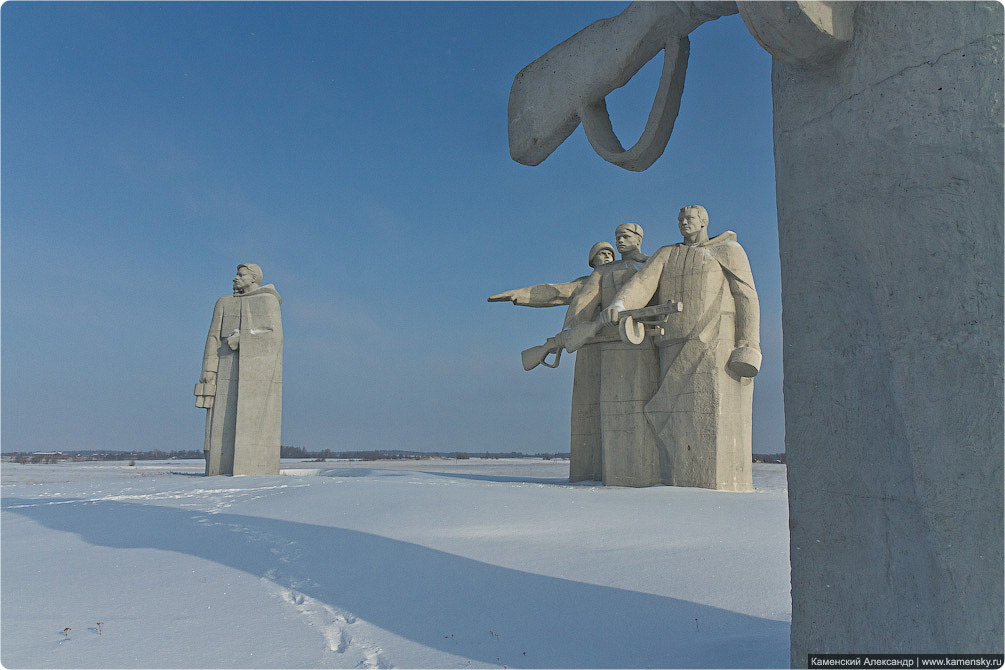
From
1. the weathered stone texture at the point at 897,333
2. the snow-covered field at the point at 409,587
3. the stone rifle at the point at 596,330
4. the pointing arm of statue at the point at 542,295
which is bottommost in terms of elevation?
the snow-covered field at the point at 409,587

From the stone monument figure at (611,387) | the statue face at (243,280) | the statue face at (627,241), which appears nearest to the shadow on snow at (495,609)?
the stone monument figure at (611,387)

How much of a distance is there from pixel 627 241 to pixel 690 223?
1501mm

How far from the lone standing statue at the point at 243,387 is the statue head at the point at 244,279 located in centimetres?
25

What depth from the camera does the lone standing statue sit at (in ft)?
35.7

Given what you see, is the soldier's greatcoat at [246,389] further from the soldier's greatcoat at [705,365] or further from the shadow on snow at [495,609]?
the shadow on snow at [495,609]

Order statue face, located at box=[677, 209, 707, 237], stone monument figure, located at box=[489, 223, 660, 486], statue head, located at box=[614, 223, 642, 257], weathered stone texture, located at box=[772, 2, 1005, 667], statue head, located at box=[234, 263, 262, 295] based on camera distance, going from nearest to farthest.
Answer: weathered stone texture, located at box=[772, 2, 1005, 667] → statue face, located at box=[677, 209, 707, 237] → stone monument figure, located at box=[489, 223, 660, 486] → statue head, located at box=[614, 223, 642, 257] → statue head, located at box=[234, 263, 262, 295]

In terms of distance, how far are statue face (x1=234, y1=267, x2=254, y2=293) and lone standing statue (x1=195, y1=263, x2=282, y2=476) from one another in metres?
0.25

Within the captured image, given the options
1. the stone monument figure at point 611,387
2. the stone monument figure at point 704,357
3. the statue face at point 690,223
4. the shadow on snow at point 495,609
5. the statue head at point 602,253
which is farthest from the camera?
the statue head at point 602,253

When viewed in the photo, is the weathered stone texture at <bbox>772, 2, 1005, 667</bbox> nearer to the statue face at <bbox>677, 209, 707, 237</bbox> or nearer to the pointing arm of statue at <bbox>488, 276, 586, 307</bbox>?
the statue face at <bbox>677, 209, 707, 237</bbox>

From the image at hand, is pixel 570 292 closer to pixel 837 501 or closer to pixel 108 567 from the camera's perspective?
pixel 108 567

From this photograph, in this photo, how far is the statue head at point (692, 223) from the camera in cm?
743

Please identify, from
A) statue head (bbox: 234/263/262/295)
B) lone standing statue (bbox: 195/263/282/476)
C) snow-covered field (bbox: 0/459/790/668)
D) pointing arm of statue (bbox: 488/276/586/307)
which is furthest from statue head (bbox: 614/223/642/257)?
statue head (bbox: 234/263/262/295)

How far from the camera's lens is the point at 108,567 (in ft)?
11.7

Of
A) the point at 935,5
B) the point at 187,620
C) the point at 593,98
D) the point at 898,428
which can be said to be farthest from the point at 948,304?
the point at 187,620
